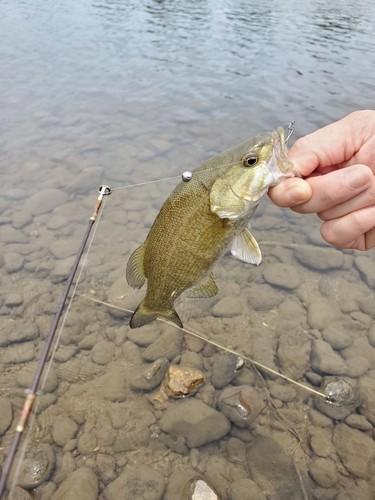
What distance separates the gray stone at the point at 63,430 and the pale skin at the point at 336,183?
351cm

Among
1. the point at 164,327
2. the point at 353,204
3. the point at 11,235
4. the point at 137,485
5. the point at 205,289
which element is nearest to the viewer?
the point at 353,204

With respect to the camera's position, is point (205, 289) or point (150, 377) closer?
point (205, 289)

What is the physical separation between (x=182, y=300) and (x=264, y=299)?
1.30m

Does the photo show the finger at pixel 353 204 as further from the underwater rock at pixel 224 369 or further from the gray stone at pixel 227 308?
the gray stone at pixel 227 308

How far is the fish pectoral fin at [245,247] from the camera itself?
9.62 feet

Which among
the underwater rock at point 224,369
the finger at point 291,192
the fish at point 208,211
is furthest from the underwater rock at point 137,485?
the finger at point 291,192

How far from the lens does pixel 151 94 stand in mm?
11828

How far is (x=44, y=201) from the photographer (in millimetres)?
7570

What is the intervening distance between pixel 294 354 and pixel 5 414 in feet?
12.1

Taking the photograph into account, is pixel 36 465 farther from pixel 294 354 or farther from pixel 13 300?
pixel 294 354

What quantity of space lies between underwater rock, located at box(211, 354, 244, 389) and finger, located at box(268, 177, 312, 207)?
2924 millimetres

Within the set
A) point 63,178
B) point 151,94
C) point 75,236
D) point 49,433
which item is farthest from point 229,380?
point 151,94

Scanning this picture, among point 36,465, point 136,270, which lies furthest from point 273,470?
point 136,270

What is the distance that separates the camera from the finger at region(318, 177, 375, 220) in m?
2.63
